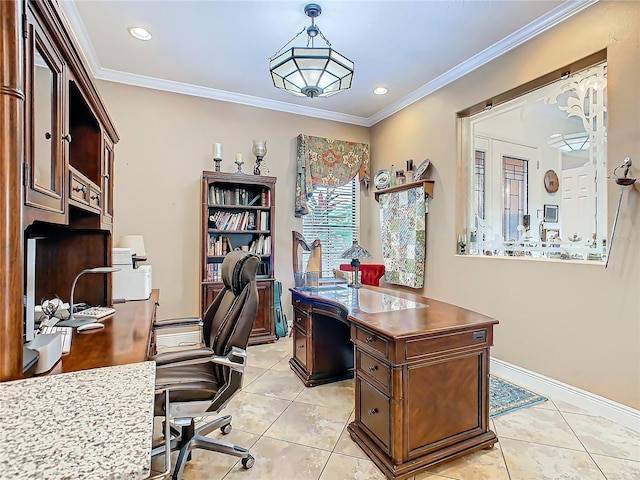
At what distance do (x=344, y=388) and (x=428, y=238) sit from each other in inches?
78.8

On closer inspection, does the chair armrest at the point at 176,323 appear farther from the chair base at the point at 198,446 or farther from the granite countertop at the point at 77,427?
the granite countertop at the point at 77,427

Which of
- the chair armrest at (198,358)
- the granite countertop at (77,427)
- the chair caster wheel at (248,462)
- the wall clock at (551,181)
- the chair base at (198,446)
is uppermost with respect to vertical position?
the wall clock at (551,181)

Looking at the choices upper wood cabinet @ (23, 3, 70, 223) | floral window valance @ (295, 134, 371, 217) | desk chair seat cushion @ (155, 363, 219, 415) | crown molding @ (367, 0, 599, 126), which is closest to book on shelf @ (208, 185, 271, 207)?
floral window valance @ (295, 134, 371, 217)

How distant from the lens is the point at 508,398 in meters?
2.66

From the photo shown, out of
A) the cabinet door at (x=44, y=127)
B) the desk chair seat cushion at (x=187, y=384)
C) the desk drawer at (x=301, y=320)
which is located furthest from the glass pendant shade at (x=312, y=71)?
the desk chair seat cushion at (x=187, y=384)

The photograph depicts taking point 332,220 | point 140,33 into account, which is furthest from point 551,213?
point 140,33

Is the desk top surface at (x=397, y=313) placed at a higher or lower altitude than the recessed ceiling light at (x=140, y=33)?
lower

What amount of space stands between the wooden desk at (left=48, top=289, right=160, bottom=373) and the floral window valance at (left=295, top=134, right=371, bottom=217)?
8.76 ft

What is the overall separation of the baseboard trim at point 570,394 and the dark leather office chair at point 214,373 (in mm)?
2367

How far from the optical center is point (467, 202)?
141 inches

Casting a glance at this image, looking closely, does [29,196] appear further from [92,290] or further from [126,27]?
[126,27]

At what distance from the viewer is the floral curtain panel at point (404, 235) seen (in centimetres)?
394

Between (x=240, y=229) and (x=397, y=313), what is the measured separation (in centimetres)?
250

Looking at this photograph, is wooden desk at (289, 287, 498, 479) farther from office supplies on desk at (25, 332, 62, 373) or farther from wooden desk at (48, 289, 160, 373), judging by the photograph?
office supplies on desk at (25, 332, 62, 373)
